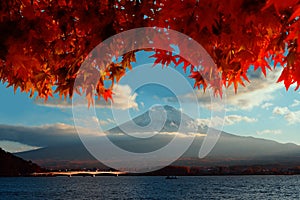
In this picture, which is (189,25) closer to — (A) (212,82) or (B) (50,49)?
(A) (212,82)

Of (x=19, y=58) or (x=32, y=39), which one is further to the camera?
(x=32, y=39)

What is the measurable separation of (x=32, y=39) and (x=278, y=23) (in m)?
2.47

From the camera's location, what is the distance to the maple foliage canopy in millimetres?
2977

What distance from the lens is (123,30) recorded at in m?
4.27

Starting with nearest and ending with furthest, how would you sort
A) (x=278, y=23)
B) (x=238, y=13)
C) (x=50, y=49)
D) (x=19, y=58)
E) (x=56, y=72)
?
(x=238, y=13) < (x=278, y=23) < (x=19, y=58) < (x=50, y=49) < (x=56, y=72)

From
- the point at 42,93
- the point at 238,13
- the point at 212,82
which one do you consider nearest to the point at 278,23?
the point at 238,13

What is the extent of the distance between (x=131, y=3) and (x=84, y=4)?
0.51 metres

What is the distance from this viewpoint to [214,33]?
3.62 meters

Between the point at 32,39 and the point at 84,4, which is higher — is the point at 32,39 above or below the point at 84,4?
below

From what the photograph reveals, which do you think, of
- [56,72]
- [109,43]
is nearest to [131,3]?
[109,43]

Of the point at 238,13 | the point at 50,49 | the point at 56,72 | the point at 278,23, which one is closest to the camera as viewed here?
the point at 238,13

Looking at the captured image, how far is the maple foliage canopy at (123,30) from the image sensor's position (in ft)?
9.77

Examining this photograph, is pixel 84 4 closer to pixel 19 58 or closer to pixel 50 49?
pixel 50 49

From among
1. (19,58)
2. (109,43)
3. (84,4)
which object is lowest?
(19,58)
